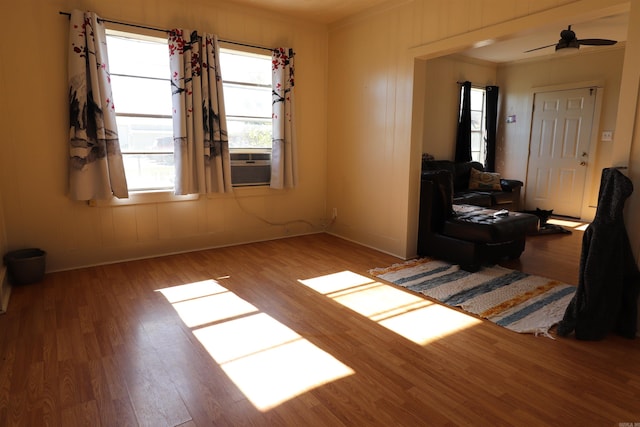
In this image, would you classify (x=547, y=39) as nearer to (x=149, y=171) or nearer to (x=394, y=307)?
(x=394, y=307)

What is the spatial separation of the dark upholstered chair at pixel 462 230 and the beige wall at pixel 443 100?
2.32 meters

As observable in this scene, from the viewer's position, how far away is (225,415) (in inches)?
69.4

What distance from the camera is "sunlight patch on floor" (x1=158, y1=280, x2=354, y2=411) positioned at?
198 cm

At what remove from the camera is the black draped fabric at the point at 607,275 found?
2371mm

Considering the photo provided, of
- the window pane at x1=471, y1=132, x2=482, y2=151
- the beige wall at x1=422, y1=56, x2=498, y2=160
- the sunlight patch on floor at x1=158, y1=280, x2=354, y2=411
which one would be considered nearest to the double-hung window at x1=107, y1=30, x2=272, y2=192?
the sunlight patch on floor at x1=158, y1=280, x2=354, y2=411

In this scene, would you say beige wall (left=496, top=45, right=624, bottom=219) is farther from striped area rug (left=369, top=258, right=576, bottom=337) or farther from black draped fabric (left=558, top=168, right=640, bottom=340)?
black draped fabric (left=558, top=168, right=640, bottom=340)

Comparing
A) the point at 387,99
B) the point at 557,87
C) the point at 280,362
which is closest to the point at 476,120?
the point at 557,87

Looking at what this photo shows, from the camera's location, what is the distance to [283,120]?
4605 mm

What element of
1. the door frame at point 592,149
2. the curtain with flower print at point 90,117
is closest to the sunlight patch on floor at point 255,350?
the curtain with flower print at point 90,117

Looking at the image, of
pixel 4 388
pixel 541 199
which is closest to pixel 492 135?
pixel 541 199

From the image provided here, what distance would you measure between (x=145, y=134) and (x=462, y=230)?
332cm

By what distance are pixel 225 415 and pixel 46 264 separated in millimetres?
2836

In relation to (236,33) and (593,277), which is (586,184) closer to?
(593,277)

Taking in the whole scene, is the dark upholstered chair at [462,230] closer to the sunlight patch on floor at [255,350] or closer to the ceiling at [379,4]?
the ceiling at [379,4]
